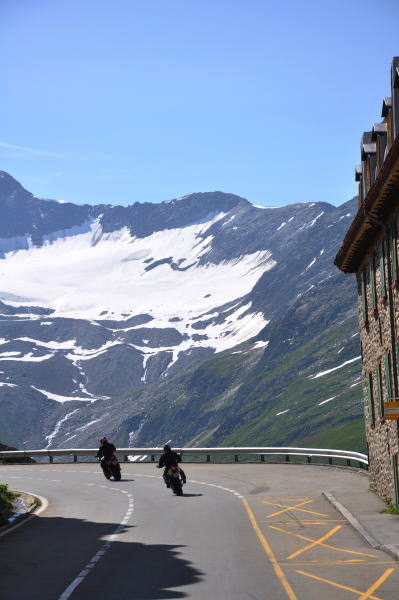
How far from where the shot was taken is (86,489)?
41.3 meters

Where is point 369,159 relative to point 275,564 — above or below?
above

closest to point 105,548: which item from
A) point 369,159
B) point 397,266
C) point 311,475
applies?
point 397,266

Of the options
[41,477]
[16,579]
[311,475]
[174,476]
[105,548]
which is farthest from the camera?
[41,477]

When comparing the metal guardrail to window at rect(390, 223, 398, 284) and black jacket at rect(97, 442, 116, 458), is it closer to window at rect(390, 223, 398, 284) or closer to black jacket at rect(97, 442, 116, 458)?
black jacket at rect(97, 442, 116, 458)

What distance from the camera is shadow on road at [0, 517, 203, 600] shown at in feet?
56.1

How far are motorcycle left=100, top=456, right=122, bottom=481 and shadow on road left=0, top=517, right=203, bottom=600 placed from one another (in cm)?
1843

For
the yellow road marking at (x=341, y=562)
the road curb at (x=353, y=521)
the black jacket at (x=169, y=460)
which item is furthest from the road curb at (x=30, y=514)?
the yellow road marking at (x=341, y=562)

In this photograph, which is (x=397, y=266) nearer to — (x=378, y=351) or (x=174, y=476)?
(x=378, y=351)

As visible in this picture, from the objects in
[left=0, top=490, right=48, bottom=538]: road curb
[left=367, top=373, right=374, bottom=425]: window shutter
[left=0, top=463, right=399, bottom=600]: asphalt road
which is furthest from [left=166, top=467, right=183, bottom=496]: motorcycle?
[left=367, top=373, right=374, bottom=425]: window shutter

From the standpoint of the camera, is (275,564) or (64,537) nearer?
(275,564)

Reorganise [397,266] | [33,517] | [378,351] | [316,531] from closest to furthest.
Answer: [316,531], [397,266], [33,517], [378,351]

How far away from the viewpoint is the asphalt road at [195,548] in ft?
56.4

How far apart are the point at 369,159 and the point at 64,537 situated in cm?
1775

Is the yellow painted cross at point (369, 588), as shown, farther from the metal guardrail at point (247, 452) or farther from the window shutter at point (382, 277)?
the metal guardrail at point (247, 452)
